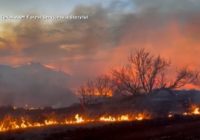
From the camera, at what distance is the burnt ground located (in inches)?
958

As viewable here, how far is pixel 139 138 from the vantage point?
24.1 meters

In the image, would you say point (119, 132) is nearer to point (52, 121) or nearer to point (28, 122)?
point (52, 121)

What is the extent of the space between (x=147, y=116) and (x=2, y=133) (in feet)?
63.3

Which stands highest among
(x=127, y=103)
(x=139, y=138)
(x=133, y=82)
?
(x=133, y=82)

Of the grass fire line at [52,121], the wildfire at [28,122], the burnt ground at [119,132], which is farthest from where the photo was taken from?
the grass fire line at [52,121]

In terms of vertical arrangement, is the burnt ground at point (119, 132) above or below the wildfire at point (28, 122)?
below

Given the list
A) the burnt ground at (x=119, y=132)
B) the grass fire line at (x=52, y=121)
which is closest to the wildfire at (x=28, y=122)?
the grass fire line at (x=52, y=121)

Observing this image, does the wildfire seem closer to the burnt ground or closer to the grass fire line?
the grass fire line

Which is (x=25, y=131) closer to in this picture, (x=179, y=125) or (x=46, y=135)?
(x=46, y=135)

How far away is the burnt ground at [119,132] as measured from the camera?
2434 centimetres

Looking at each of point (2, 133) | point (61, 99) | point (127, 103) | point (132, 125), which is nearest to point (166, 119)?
point (132, 125)

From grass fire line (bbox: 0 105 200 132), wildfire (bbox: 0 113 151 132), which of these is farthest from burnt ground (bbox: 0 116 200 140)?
wildfire (bbox: 0 113 151 132)

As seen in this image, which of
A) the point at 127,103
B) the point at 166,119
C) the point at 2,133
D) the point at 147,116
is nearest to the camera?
the point at 2,133

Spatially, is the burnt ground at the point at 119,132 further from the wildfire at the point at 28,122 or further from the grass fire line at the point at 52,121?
the wildfire at the point at 28,122
